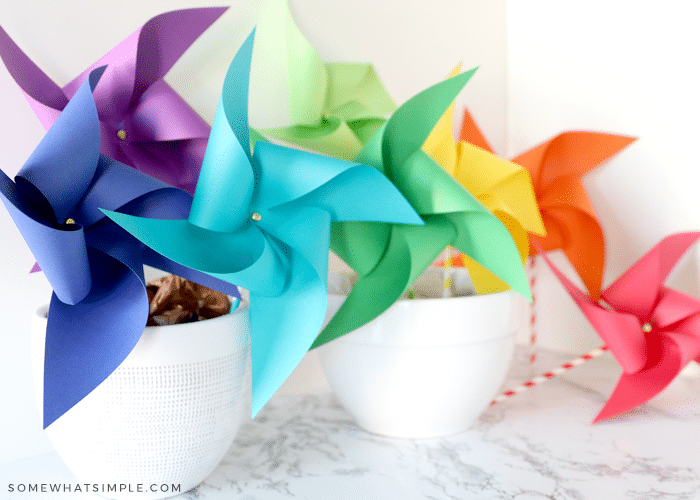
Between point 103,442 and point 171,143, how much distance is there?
0.26 meters

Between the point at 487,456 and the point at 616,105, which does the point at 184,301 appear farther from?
the point at 616,105

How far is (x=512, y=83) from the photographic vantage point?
38.2 inches

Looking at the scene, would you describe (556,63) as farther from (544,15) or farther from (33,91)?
(33,91)

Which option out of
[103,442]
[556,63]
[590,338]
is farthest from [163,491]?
[556,63]

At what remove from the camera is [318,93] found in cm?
66

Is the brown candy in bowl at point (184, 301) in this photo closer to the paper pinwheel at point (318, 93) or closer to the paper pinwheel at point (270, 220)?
the paper pinwheel at point (270, 220)

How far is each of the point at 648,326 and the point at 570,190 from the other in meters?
0.18

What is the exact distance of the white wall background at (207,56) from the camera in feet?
1.90

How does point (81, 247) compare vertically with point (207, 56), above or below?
below

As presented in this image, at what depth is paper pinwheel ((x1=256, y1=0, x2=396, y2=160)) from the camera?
66 centimetres

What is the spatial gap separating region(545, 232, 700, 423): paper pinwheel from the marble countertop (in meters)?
0.04

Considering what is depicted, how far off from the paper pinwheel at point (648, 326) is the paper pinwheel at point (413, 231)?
0.18 m

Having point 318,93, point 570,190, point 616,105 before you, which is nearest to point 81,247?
point 318,93

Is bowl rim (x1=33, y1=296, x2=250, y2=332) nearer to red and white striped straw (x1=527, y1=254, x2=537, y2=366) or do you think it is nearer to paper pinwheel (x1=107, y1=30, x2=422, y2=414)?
paper pinwheel (x1=107, y1=30, x2=422, y2=414)
